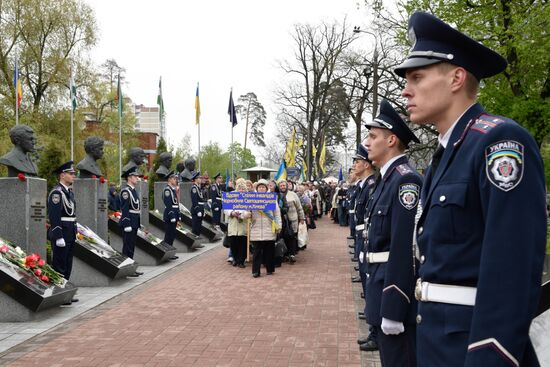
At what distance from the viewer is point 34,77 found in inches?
1379

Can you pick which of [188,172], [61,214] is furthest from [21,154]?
[188,172]

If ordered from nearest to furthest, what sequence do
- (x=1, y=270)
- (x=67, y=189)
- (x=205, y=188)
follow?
(x=1, y=270) → (x=67, y=189) → (x=205, y=188)

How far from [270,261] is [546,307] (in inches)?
393

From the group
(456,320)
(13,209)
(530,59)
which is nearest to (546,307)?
(456,320)

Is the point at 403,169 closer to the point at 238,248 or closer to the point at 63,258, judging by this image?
the point at 63,258

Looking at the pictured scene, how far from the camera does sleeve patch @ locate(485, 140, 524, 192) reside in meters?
2.04

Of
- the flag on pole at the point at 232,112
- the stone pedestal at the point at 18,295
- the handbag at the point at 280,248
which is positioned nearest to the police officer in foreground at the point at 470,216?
the stone pedestal at the point at 18,295

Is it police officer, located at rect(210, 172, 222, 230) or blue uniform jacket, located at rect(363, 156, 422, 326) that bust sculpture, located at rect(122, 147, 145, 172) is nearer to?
police officer, located at rect(210, 172, 222, 230)

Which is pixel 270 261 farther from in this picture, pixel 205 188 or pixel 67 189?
pixel 205 188

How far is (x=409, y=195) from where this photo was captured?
4082mm

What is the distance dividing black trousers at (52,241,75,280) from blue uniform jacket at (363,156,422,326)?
7.01 metres

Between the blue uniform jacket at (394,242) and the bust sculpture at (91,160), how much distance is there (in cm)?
927

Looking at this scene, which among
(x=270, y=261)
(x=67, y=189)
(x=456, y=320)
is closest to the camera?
(x=456, y=320)

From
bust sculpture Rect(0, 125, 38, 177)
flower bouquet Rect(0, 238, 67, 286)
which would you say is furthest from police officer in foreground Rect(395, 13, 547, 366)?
bust sculpture Rect(0, 125, 38, 177)
